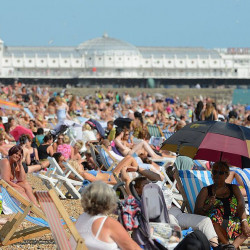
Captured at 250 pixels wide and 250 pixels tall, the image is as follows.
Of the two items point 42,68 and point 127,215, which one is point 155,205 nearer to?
point 127,215

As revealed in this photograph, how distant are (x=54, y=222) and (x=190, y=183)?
5.29ft

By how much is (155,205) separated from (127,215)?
227 millimetres

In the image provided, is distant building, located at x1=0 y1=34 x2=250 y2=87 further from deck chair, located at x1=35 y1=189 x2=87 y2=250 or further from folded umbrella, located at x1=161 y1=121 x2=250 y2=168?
deck chair, located at x1=35 y1=189 x2=87 y2=250

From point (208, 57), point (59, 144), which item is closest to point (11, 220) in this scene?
point (59, 144)

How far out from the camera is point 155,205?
3.88m

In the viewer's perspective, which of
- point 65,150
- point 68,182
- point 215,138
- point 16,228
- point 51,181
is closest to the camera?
point 16,228

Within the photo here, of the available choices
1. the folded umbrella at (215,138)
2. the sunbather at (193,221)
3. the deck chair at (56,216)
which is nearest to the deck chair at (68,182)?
the folded umbrella at (215,138)

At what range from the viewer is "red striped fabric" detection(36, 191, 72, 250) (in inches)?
141

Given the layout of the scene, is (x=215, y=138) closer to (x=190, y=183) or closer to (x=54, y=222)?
(x=190, y=183)

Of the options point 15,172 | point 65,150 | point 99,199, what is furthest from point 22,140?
point 99,199

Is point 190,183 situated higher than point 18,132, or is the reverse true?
point 190,183

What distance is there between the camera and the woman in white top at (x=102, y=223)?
133 inches

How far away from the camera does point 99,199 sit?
3396 mm

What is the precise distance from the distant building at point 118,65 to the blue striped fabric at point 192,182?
8039cm
